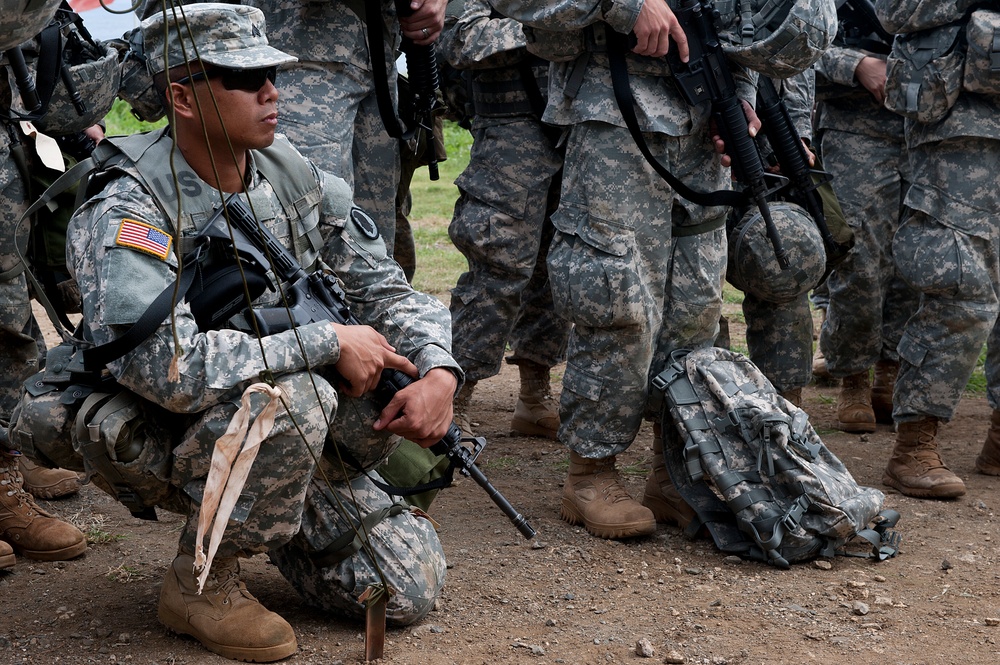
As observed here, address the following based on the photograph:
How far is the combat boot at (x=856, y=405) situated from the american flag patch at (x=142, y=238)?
368 centimetres

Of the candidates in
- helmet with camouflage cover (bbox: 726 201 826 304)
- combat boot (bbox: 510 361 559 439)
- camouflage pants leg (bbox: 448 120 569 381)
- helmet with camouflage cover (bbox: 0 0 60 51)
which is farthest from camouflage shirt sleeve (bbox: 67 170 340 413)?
combat boot (bbox: 510 361 559 439)

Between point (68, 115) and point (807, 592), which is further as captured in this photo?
point (68, 115)

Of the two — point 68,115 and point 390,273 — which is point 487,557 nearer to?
point 390,273

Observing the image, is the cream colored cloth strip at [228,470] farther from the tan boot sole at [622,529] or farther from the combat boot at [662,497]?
the combat boot at [662,497]

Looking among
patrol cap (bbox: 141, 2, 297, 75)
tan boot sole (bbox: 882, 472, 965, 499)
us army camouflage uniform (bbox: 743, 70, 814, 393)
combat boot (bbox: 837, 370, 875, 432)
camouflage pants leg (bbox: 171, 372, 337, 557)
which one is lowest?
combat boot (bbox: 837, 370, 875, 432)

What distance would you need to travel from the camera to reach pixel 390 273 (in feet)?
11.2

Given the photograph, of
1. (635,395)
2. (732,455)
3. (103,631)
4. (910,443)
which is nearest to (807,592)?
(732,455)

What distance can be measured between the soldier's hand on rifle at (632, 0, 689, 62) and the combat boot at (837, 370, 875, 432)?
7.83 feet

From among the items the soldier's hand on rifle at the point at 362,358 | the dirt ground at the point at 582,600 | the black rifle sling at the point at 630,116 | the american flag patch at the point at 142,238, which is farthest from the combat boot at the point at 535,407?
the american flag patch at the point at 142,238

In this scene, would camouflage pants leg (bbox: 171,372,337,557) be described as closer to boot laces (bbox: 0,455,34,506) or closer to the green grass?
boot laces (bbox: 0,455,34,506)

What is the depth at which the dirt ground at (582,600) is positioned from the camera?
3.10m

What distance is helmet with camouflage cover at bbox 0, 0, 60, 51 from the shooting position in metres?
2.56

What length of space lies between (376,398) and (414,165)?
1863 mm

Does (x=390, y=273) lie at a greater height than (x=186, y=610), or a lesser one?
greater
